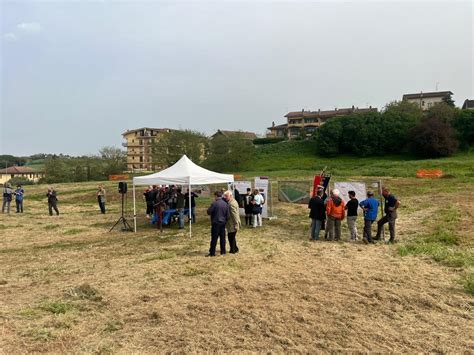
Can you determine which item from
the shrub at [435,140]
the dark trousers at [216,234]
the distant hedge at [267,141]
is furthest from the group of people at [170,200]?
the distant hedge at [267,141]

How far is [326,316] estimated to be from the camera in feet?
19.1

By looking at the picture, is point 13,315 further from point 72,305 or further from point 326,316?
point 326,316

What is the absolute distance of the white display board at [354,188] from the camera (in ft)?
44.4

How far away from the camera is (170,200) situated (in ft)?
51.0

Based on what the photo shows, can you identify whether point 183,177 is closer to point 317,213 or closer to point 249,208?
point 249,208

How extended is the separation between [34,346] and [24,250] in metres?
7.47

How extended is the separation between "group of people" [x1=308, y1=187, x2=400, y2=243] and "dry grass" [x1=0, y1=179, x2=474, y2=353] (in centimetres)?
57

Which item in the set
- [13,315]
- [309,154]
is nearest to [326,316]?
[13,315]

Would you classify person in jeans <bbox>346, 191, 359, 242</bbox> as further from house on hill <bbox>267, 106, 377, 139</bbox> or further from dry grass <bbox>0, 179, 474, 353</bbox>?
house on hill <bbox>267, 106, 377, 139</bbox>

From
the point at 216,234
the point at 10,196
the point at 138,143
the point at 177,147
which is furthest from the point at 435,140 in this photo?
the point at 138,143

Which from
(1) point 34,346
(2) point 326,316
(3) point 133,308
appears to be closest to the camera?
(1) point 34,346

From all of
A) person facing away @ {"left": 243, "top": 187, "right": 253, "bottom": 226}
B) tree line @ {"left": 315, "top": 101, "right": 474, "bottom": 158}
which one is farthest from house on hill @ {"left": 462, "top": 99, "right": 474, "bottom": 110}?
person facing away @ {"left": 243, "top": 187, "right": 253, "bottom": 226}

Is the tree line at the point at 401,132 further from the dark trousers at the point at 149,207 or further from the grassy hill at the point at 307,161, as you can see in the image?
the dark trousers at the point at 149,207

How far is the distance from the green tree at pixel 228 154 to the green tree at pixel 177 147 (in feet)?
7.09
